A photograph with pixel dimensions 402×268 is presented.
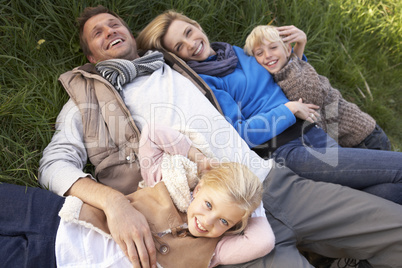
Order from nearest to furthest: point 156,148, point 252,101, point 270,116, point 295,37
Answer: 1. point 156,148
2. point 270,116
3. point 252,101
4. point 295,37

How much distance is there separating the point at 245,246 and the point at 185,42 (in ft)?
5.81

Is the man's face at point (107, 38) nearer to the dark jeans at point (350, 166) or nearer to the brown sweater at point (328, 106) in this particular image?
the brown sweater at point (328, 106)

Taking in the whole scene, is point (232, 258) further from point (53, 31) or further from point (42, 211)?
point (53, 31)

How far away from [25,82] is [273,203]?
2006 mm

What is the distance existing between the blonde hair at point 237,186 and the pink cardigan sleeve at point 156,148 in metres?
0.29

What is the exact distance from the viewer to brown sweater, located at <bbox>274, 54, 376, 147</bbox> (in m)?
2.79

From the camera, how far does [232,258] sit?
1803mm

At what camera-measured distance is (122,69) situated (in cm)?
236

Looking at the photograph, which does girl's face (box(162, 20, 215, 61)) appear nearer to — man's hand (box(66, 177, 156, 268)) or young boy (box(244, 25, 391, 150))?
young boy (box(244, 25, 391, 150))

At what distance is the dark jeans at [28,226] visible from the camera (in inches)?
65.1

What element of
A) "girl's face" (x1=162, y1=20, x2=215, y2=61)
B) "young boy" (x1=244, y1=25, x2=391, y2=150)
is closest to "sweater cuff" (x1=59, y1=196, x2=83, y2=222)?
"girl's face" (x1=162, y1=20, x2=215, y2=61)

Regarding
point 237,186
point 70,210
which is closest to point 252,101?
point 237,186

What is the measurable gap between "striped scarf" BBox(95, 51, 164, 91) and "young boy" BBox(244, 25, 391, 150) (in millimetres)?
967

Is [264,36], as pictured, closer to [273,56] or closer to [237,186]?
[273,56]
